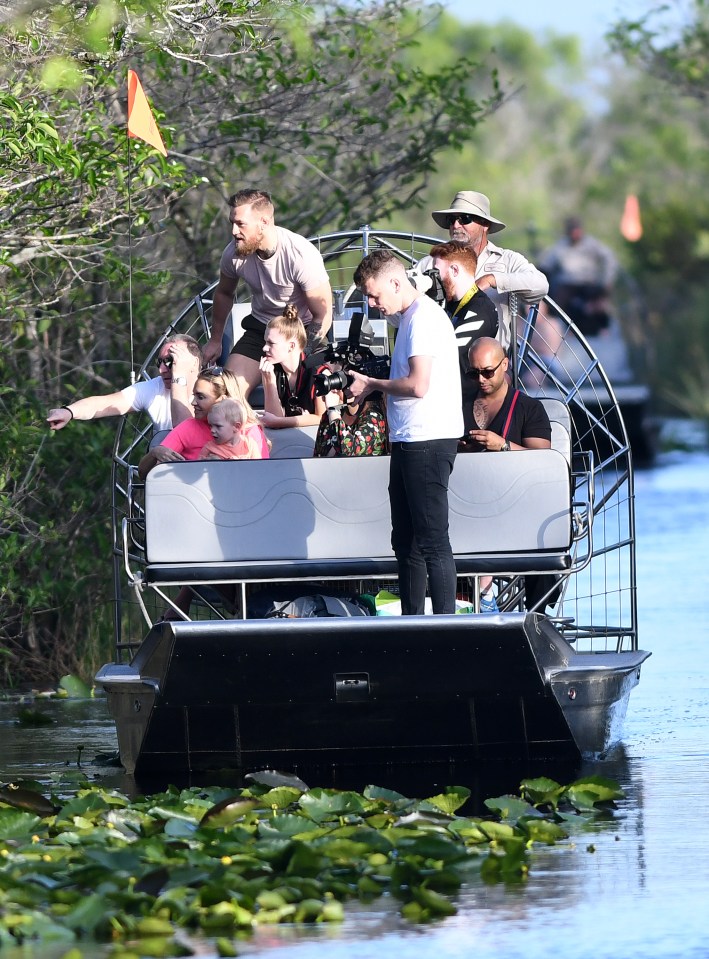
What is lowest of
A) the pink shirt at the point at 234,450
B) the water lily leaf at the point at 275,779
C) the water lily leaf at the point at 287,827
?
the water lily leaf at the point at 287,827

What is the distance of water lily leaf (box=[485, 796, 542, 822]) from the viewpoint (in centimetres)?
768

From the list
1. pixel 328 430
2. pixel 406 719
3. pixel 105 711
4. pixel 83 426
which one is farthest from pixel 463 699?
pixel 83 426

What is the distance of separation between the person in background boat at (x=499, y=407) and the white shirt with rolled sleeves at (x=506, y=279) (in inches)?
23.6

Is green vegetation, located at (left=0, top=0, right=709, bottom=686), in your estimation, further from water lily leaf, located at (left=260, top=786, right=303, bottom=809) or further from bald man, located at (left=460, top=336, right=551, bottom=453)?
water lily leaf, located at (left=260, top=786, right=303, bottom=809)

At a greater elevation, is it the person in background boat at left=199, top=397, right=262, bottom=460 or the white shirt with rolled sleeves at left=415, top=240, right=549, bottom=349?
the white shirt with rolled sleeves at left=415, top=240, right=549, bottom=349

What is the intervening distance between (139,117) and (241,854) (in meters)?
4.00

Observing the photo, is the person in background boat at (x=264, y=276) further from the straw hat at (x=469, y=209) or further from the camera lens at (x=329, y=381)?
the straw hat at (x=469, y=209)

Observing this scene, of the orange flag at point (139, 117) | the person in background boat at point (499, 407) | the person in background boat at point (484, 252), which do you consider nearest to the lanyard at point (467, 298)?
the person in background boat at point (499, 407)

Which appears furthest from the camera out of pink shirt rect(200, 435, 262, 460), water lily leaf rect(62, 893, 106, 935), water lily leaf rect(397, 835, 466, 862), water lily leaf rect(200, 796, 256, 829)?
pink shirt rect(200, 435, 262, 460)

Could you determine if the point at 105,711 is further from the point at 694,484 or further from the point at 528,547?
the point at 694,484

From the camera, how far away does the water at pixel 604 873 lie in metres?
6.03

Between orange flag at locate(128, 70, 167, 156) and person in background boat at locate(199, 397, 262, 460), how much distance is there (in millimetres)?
1330

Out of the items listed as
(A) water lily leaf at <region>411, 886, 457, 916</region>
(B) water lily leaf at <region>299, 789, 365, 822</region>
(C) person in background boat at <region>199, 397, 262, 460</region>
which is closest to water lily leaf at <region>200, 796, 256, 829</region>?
(B) water lily leaf at <region>299, 789, 365, 822</region>

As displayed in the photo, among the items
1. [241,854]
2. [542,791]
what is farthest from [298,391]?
[241,854]
